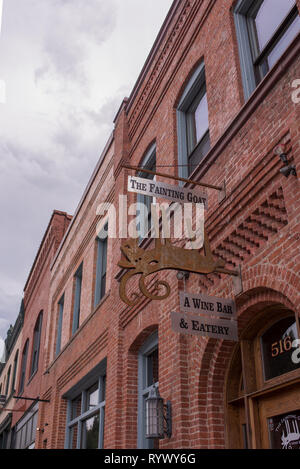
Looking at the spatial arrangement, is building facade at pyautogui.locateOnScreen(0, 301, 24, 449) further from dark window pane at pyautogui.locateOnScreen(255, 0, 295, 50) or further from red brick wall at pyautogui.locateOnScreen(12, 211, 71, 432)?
dark window pane at pyautogui.locateOnScreen(255, 0, 295, 50)

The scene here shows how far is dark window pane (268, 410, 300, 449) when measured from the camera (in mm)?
5168

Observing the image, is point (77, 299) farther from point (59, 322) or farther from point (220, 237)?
point (220, 237)

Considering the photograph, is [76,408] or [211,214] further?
[76,408]

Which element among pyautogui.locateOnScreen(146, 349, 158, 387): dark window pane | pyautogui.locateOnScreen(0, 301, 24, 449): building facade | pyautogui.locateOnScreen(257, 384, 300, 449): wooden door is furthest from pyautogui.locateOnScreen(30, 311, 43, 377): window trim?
pyautogui.locateOnScreen(257, 384, 300, 449): wooden door

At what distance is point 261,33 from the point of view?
7410 mm

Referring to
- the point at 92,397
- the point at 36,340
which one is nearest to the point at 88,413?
the point at 92,397

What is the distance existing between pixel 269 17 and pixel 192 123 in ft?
8.23

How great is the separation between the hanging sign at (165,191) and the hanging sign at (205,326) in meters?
1.74

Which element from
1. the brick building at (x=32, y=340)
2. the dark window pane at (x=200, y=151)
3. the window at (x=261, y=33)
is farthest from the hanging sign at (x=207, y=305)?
the brick building at (x=32, y=340)

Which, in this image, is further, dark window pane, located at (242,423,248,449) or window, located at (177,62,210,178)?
window, located at (177,62,210,178)

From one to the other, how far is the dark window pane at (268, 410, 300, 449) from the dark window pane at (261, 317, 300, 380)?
47 centimetres
